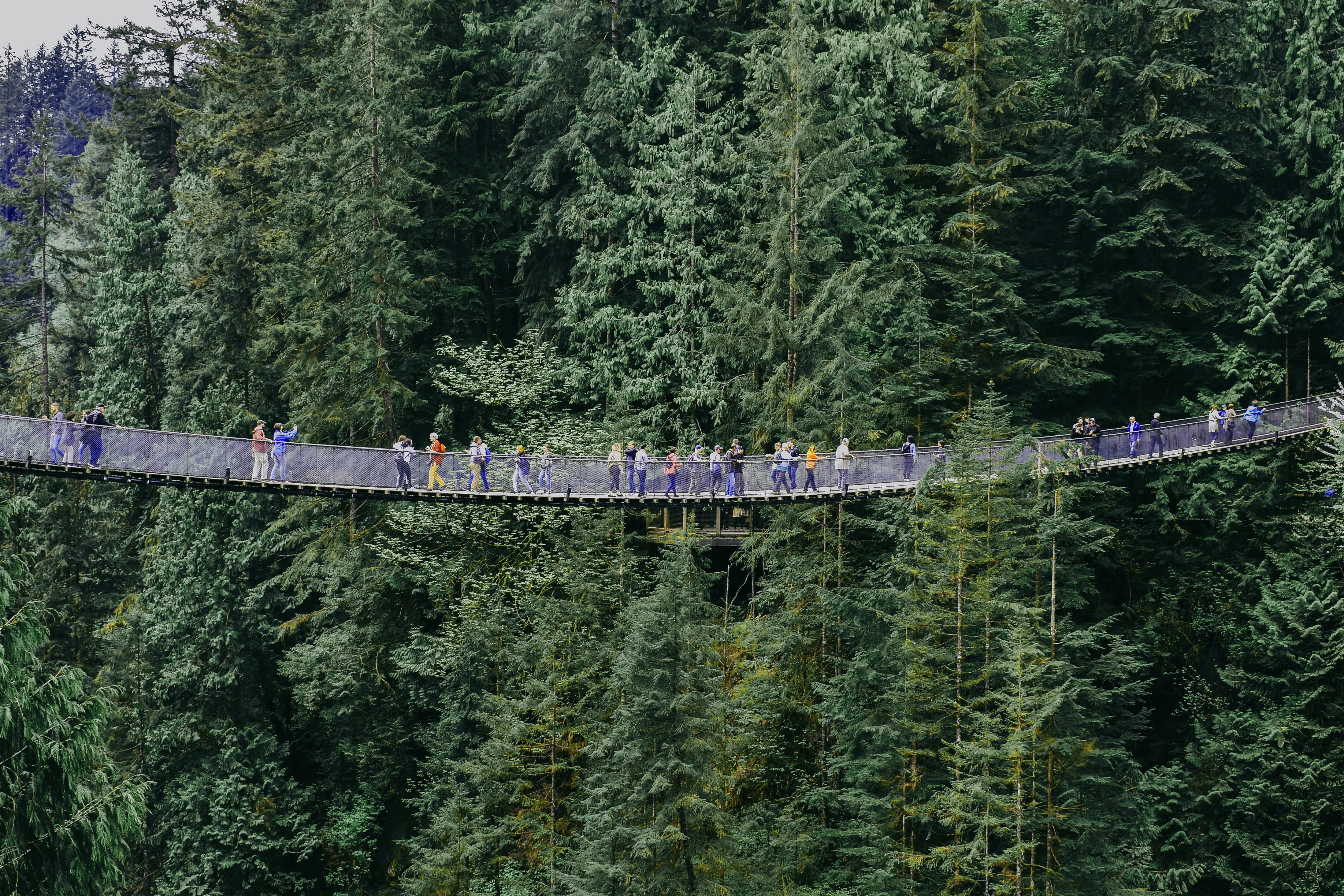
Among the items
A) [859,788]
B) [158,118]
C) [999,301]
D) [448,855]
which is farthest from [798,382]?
[158,118]

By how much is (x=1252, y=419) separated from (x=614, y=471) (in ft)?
41.8

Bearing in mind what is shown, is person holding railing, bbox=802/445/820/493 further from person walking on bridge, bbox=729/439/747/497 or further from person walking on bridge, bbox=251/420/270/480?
person walking on bridge, bbox=251/420/270/480

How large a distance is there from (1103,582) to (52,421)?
856 inches

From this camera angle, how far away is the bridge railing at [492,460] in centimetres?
2278

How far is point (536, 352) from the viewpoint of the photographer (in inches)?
1261

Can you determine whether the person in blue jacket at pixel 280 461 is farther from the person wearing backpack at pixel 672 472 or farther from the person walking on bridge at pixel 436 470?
the person wearing backpack at pixel 672 472

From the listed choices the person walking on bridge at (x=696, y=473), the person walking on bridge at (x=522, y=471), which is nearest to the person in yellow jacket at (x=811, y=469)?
the person walking on bridge at (x=696, y=473)

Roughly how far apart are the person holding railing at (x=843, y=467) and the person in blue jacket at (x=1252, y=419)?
28.1 feet

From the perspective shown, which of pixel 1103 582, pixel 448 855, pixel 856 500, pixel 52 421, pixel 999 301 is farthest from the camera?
pixel 1103 582

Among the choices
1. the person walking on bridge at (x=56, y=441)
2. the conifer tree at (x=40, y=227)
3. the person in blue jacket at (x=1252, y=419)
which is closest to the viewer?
the person walking on bridge at (x=56, y=441)

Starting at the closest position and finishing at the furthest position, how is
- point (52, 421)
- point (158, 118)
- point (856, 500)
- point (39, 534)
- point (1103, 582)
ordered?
point (52, 421) → point (856, 500) → point (1103, 582) → point (39, 534) → point (158, 118)

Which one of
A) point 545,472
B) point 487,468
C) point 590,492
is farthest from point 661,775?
point 487,468

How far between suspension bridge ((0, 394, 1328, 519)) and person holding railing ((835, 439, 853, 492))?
0.06m

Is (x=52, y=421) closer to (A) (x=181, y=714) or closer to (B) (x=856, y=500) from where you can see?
(A) (x=181, y=714)
